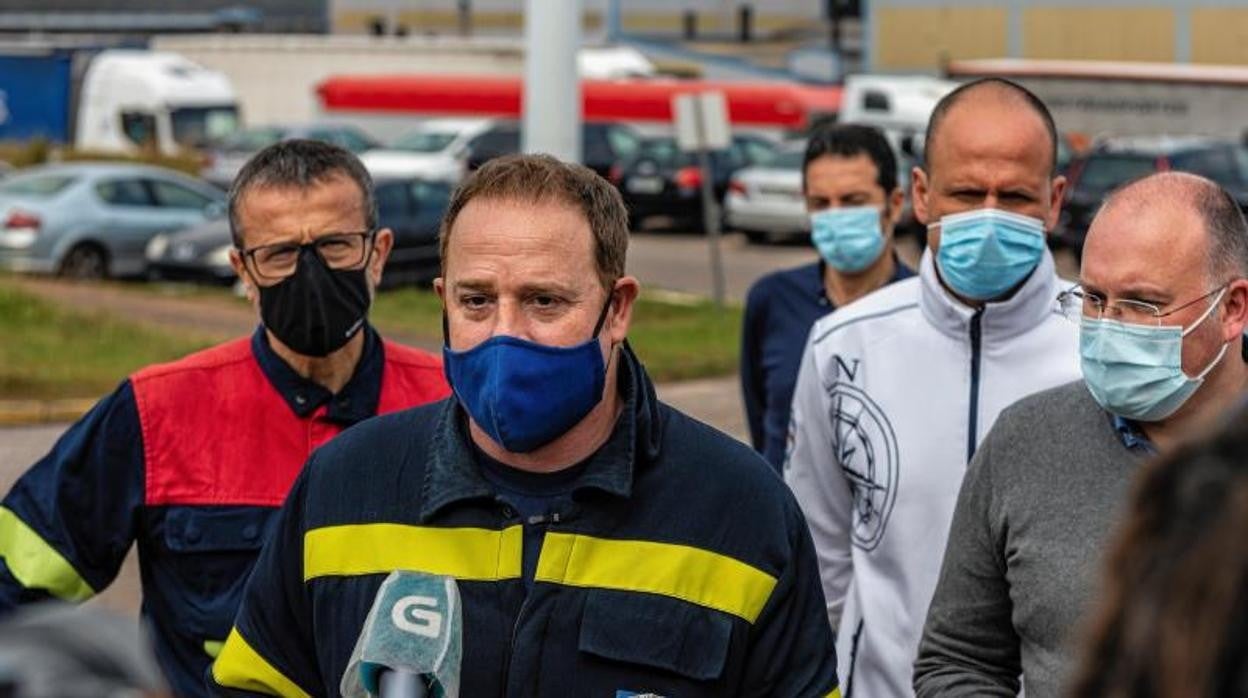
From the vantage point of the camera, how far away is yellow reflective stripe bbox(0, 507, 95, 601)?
4461 millimetres

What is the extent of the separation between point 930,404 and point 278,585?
6.11 ft

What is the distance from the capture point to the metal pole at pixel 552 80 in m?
16.1

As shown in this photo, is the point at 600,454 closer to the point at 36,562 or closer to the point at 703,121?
the point at 36,562

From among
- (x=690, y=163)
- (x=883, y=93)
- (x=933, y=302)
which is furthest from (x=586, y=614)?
(x=883, y=93)

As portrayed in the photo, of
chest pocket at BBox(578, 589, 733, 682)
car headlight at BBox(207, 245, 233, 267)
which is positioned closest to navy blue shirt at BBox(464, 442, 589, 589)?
chest pocket at BBox(578, 589, 733, 682)

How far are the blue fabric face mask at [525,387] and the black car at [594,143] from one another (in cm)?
3421

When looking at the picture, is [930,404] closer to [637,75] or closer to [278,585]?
[278,585]

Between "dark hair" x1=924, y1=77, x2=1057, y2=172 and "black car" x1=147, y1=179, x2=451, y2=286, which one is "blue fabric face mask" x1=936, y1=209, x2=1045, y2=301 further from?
"black car" x1=147, y1=179, x2=451, y2=286

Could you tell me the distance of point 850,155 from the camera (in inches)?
299

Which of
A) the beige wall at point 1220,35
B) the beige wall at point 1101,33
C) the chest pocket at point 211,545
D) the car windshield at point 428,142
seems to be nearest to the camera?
the chest pocket at point 211,545

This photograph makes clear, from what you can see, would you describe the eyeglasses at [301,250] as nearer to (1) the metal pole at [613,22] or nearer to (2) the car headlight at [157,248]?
(2) the car headlight at [157,248]

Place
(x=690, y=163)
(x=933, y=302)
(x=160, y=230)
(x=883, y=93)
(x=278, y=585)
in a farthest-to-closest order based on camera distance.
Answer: (x=883, y=93) < (x=690, y=163) < (x=160, y=230) < (x=933, y=302) < (x=278, y=585)

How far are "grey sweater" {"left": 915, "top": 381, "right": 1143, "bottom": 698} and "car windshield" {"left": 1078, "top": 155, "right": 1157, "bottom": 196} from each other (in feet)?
93.0

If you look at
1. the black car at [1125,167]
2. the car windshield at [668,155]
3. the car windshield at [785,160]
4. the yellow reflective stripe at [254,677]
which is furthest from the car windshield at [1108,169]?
the yellow reflective stripe at [254,677]
